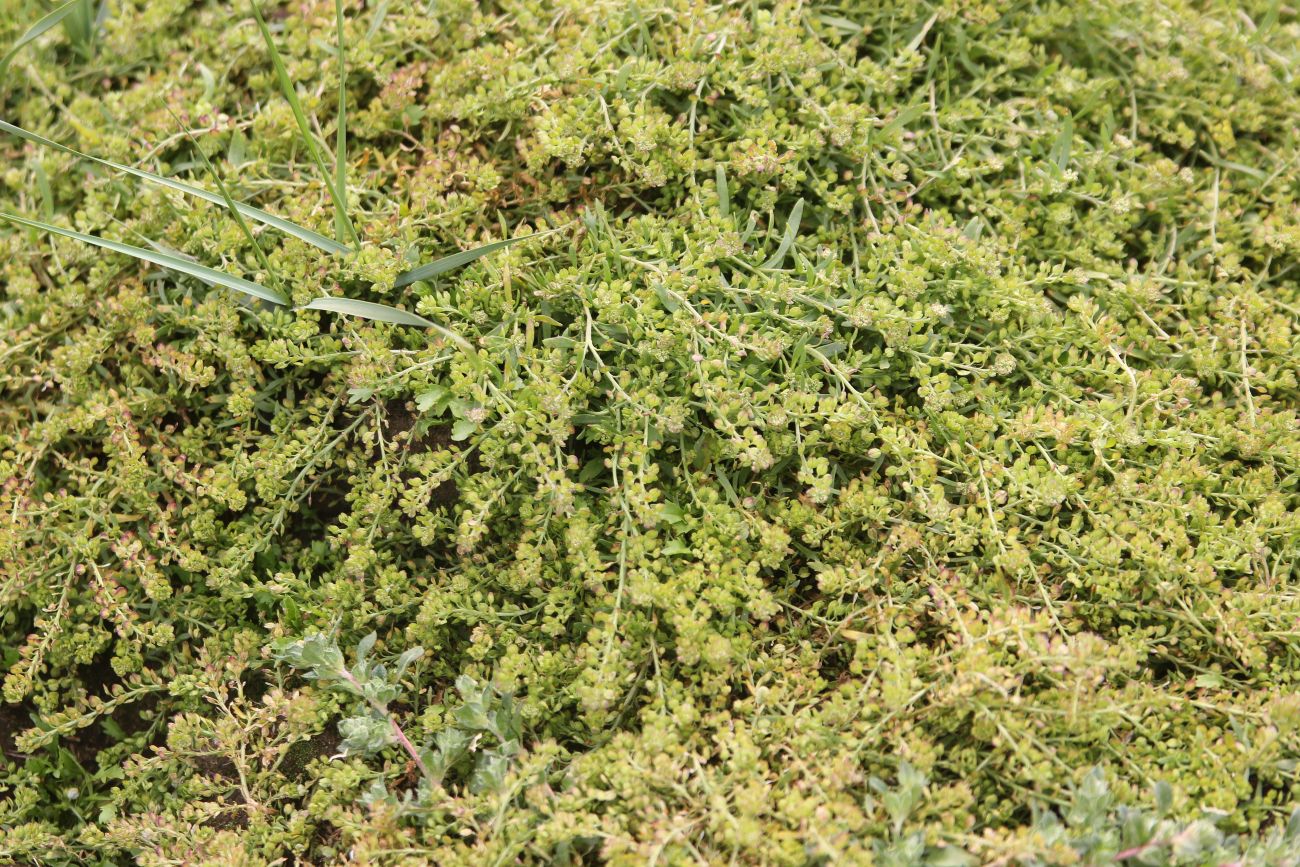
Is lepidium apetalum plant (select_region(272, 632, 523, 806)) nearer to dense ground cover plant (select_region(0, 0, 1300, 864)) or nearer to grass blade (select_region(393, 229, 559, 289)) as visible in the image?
dense ground cover plant (select_region(0, 0, 1300, 864))

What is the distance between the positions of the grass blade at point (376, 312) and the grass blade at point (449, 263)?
88mm

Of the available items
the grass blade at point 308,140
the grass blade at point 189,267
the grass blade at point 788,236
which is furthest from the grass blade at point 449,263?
the grass blade at point 788,236

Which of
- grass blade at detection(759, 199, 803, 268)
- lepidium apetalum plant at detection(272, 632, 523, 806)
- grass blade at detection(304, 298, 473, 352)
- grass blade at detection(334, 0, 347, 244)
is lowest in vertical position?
lepidium apetalum plant at detection(272, 632, 523, 806)

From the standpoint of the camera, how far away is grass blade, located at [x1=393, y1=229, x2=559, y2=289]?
2484mm

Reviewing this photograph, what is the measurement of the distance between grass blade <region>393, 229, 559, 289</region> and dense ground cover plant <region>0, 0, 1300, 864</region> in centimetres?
3

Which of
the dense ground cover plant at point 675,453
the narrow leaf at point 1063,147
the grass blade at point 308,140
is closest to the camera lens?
the dense ground cover plant at point 675,453

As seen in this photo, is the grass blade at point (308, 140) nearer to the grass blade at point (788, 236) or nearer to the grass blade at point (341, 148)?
the grass blade at point (341, 148)

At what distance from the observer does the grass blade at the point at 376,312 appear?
2445 millimetres

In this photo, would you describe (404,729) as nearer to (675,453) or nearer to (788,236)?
(675,453)

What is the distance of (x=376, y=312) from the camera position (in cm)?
248

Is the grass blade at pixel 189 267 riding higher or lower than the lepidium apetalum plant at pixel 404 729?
higher

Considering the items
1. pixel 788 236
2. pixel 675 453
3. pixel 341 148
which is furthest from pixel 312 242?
pixel 788 236

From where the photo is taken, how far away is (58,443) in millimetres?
2785

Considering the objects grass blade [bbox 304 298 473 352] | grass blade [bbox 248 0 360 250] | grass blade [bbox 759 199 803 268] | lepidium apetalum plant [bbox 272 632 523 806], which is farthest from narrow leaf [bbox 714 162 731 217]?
lepidium apetalum plant [bbox 272 632 523 806]
